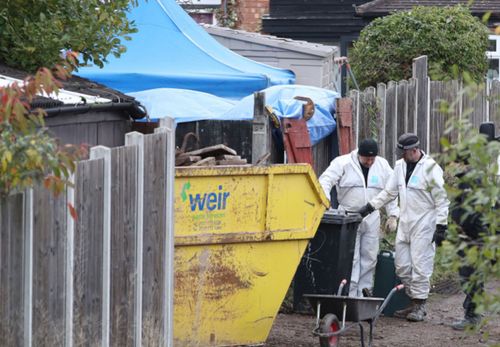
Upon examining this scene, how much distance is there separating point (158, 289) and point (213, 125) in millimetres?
4339

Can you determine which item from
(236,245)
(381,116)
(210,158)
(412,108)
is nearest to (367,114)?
(381,116)

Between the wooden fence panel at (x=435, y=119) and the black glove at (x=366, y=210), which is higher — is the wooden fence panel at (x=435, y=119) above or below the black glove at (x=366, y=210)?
above

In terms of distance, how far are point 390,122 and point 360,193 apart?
4.45 meters

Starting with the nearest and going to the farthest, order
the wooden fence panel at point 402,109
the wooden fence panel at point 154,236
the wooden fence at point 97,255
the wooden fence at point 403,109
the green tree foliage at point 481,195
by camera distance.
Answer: the green tree foliage at point 481,195, the wooden fence at point 97,255, the wooden fence panel at point 154,236, the wooden fence at point 403,109, the wooden fence panel at point 402,109

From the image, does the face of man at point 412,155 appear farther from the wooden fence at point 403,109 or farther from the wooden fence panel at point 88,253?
the wooden fence panel at point 88,253

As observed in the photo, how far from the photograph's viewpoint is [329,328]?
29.9ft

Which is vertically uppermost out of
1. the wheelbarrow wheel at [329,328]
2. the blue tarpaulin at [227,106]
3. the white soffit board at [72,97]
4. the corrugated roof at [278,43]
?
the corrugated roof at [278,43]

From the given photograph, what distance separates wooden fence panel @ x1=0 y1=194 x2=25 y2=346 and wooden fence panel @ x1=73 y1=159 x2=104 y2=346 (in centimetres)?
57

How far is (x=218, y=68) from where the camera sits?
13859 millimetres

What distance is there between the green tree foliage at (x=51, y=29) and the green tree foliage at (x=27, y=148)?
3.76 m

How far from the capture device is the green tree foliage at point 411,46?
18.4 metres

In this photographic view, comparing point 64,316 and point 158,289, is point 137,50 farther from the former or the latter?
point 64,316

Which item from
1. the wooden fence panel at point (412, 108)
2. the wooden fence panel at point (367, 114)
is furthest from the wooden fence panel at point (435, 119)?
the wooden fence panel at point (367, 114)

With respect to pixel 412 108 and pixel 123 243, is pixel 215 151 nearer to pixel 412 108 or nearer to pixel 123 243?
pixel 123 243
